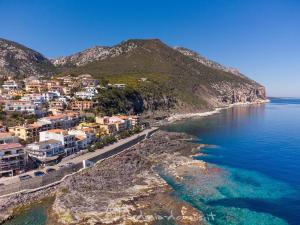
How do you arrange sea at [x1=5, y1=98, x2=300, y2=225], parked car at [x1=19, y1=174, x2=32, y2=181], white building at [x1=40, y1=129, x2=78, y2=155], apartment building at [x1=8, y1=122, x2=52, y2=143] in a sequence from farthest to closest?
apartment building at [x1=8, y1=122, x2=52, y2=143] < white building at [x1=40, y1=129, x2=78, y2=155] < parked car at [x1=19, y1=174, x2=32, y2=181] < sea at [x1=5, y1=98, x2=300, y2=225]

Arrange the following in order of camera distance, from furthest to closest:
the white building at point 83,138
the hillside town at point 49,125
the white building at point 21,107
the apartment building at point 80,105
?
the apartment building at point 80,105, the white building at point 21,107, the white building at point 83,138, the hillside town at point 49,125

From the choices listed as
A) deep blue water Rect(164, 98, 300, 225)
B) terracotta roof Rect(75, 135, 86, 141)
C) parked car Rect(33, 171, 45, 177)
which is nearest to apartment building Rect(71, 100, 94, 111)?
terracotta roof Rect(75, 135, 86, 141)

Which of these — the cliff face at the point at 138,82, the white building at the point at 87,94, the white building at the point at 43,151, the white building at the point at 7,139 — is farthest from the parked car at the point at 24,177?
the white building at the point at 87,94

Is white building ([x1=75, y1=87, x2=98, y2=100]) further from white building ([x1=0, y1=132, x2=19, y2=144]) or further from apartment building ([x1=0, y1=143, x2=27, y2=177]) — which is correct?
apartment building ([x1=0, y1=143, x2=27, y2=177])

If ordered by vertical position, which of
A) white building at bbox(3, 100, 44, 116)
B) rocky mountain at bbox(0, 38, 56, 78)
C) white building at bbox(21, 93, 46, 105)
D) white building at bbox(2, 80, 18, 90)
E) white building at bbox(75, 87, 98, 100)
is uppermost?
rocky mountain at bbox(0, 38, 56, 78)

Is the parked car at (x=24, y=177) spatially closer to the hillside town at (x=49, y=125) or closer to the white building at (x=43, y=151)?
the hillside town at (x=49, y=125)

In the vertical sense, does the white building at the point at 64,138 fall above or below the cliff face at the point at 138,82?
below
